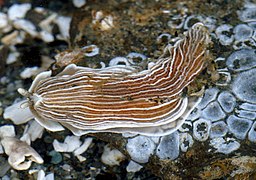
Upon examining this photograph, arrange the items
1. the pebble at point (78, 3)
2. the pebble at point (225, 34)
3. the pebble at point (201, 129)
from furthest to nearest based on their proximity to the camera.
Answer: the pebble at point (78, 3), the pebble at point (225, 34), the pebble at point (201, 129)

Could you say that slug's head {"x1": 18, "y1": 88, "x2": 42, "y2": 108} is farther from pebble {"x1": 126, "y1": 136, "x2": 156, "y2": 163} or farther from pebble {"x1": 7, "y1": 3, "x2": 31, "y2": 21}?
pebble {"x1": 7, "y1": 3, "x2": 31, "y2": 21}

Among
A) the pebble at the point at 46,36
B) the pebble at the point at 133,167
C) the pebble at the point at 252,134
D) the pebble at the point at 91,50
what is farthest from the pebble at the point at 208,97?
the pebble at the point at 46,36

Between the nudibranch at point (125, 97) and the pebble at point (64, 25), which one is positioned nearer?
the nudibranch at point (125, 97)

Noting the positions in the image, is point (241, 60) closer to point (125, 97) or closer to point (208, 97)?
point (208, 97)

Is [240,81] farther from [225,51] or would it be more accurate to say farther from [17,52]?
[17,52]

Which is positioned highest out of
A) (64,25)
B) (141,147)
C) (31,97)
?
(31,97)

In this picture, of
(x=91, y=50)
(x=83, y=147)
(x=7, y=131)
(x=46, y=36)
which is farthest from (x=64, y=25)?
(x=83, y=147)

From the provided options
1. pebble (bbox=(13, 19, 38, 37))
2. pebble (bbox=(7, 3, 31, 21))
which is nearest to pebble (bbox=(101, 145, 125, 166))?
pebble (bbox=(13, 19, 38, 37))

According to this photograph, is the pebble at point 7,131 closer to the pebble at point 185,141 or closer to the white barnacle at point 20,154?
the white barnacle at point 20,154

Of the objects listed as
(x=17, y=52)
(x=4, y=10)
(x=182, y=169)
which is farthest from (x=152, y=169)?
(x=4, y=10)
